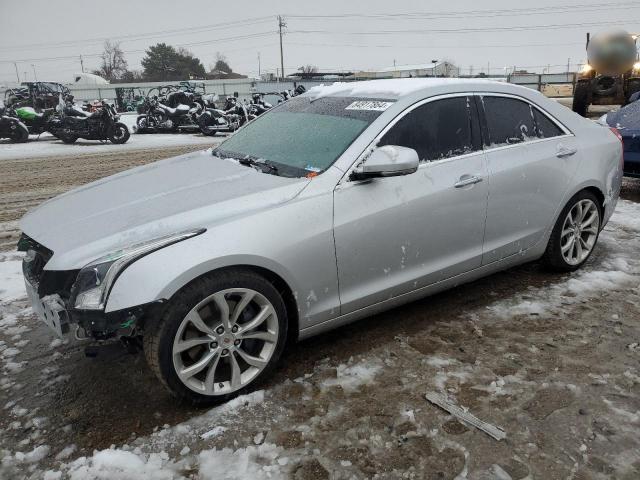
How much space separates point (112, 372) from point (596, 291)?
3433mm

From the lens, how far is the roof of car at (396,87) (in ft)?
10.9

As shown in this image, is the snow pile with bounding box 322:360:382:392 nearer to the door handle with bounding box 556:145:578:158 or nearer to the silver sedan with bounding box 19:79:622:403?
the silver sedan with bounding box 19:79:622:403

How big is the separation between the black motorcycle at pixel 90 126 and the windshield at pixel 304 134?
41.5 feet

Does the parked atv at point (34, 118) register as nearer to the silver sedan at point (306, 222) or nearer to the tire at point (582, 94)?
the silver sedan at point (306, 222)

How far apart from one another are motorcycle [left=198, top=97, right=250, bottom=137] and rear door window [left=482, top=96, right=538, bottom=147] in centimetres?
1438

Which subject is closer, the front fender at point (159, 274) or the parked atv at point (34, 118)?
the front fender at point (159, 274)

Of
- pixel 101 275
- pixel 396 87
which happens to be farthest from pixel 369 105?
pixel 101 275

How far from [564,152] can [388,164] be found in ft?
5.89

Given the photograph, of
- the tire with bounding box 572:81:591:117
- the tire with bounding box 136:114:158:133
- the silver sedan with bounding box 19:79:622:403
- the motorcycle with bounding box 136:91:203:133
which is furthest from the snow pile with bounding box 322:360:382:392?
the tire with bounding box 136:114:158:133

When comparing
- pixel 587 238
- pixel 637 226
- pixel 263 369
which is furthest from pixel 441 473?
pixel 637 226

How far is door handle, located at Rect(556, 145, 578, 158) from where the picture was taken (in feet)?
12.5

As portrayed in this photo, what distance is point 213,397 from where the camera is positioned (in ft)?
8.61

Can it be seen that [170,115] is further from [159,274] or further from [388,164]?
[159,274]

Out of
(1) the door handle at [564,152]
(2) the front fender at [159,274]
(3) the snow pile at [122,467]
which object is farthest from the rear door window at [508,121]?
(3) the snow pile at [122,467]
